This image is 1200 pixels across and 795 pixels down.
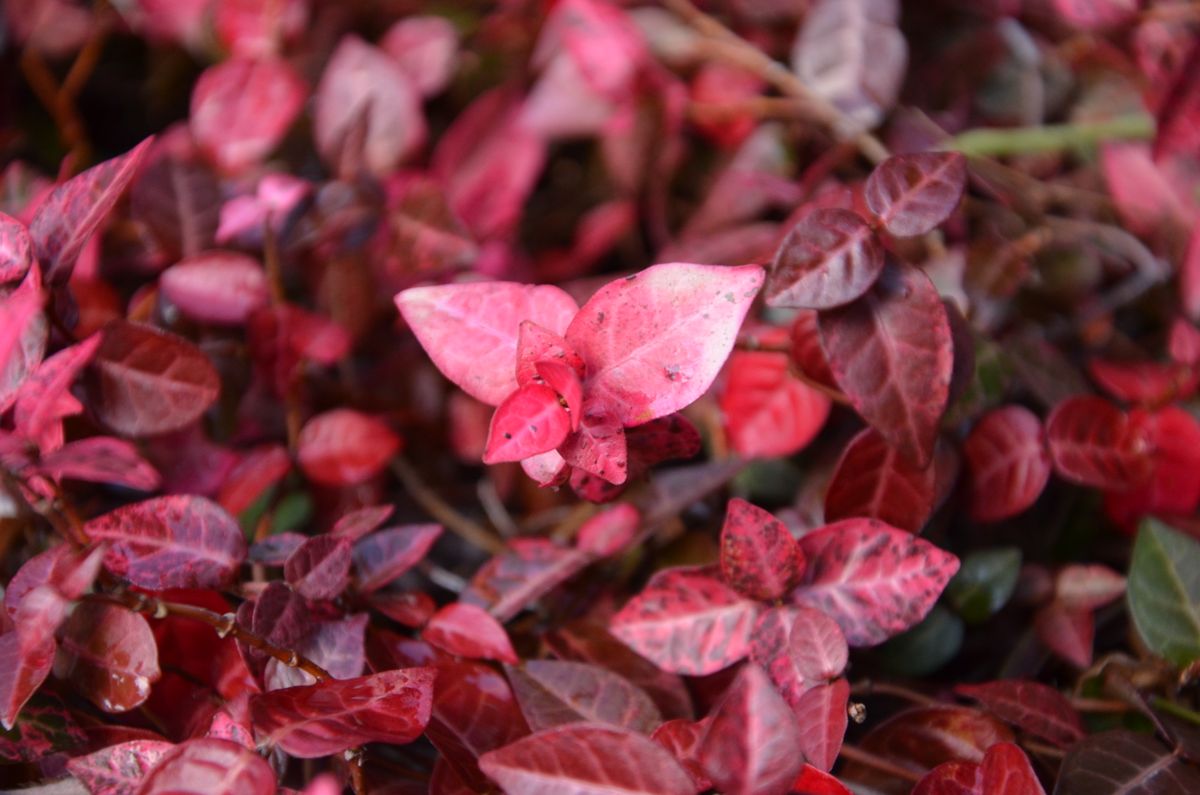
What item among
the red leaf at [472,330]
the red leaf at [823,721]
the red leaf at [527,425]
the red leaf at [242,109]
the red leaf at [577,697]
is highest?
the red leaf at [242,109]

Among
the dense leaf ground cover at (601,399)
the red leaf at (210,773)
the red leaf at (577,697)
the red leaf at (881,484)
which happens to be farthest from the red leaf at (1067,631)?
the red leaf at (210,773)

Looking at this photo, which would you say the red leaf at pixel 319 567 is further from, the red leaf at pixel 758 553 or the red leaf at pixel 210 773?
the red leaf at pixel 758 553

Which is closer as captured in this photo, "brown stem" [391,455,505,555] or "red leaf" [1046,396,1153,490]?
"red leaf" [1046,396,1153,490]

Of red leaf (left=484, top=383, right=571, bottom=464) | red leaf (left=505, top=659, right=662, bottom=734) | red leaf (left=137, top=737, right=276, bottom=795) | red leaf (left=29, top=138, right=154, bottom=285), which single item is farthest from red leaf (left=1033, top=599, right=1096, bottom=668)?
red leaf (left=29, top=138, right=154, bottom=285)

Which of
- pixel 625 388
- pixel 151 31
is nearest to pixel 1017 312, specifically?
pixel 625 388

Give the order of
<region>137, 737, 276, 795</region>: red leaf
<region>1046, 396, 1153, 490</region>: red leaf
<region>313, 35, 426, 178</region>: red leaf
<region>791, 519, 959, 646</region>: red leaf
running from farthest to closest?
<region>313, 35, 426, 178</region>: red leaf
<region>1046, 396, 1153, 490</region>: red leaf
<region>791, 519, 959, 646</region>: red leaf
<region>137, 737, 276, 795</region>: red leaf

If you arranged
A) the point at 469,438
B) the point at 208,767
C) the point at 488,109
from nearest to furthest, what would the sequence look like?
the point at 208,767 < the point at 469,438 < the point at 488,109

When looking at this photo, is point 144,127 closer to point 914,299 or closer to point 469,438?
point 469,438

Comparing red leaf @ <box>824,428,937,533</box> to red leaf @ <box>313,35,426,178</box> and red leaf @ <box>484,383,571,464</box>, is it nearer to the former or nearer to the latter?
red leaf @ <box>484,383,571,464</box>
